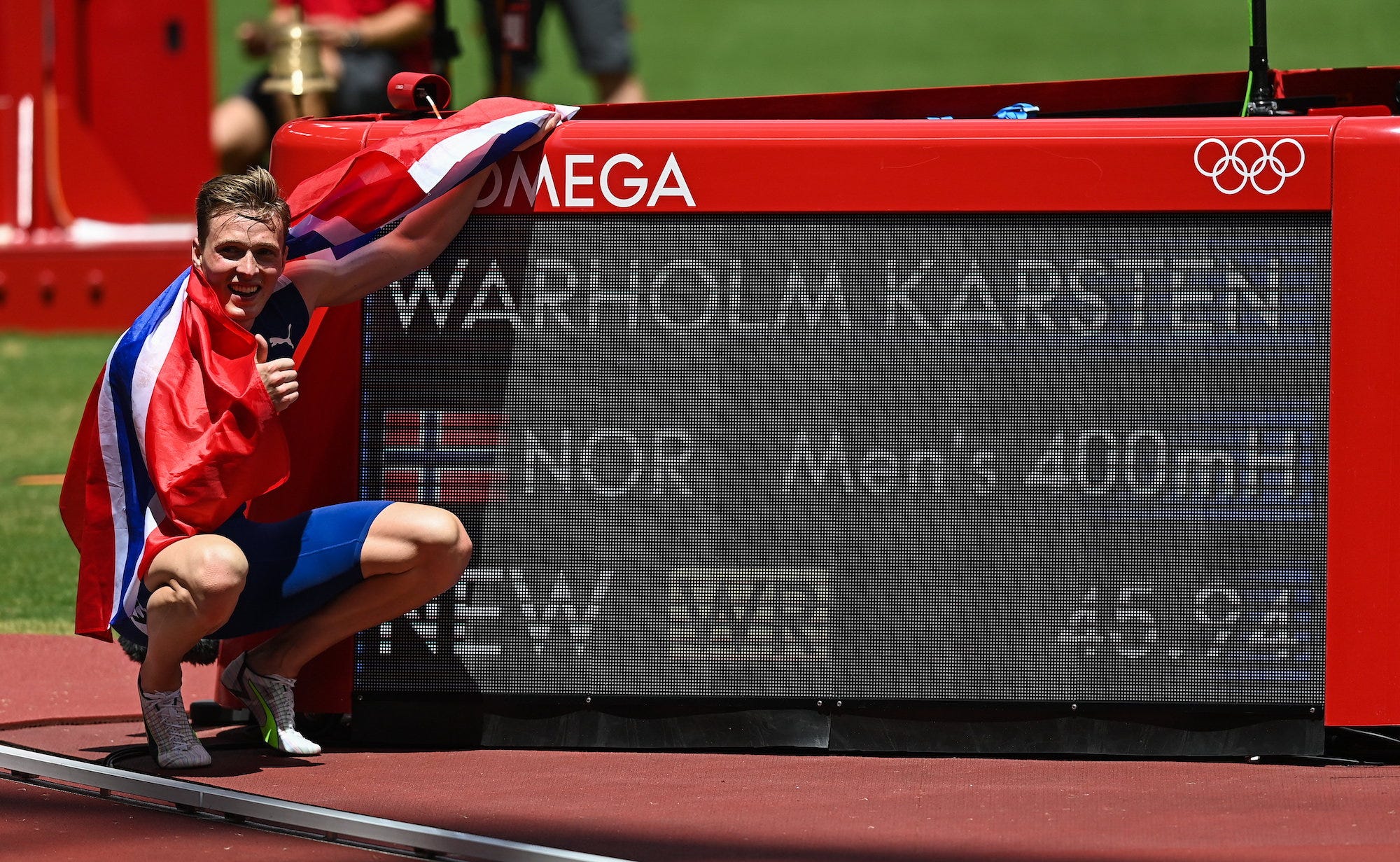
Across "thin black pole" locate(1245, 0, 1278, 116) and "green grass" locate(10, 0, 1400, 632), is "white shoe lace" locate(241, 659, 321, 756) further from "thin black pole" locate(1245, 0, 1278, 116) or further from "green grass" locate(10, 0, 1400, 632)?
"green grass" locate(10, 0, 1400, 632)

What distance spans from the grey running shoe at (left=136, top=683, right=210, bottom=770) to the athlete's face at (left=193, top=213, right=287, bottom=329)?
777 millimetres

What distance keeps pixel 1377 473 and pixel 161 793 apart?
8.14 feet

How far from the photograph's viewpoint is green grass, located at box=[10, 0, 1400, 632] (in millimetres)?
20844

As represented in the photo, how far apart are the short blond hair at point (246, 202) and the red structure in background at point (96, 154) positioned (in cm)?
667

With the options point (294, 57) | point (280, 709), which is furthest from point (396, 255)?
point (294, 57)

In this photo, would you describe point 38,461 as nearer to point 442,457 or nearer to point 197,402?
point 442,457

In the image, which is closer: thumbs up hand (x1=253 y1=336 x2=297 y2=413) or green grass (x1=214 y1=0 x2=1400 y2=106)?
thumbs up hand (x1=253 y1=336 x2=297 y2=413)

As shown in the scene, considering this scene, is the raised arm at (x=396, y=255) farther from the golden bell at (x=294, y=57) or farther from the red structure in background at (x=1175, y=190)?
the golden bell at (x=294, y=57)

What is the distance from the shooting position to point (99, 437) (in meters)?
4.25

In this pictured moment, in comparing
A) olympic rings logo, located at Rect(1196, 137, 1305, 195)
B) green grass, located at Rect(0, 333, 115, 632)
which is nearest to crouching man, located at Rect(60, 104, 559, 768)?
olympic rings logo, located at Rect(1196, 137, 1305, 195)

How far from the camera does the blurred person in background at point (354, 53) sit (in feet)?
32.0

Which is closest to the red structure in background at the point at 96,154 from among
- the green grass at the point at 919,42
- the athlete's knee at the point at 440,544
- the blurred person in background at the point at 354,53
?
the blurred person in background at the point at 354,53

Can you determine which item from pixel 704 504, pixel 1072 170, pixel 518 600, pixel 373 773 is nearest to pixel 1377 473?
pixel 1072 170

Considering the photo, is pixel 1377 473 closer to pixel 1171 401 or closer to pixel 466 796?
pixel 1171 401
